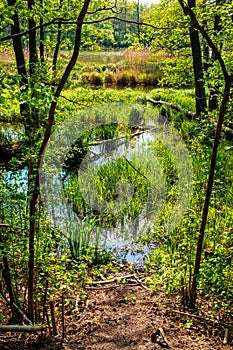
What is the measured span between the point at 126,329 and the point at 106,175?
3.12 meters

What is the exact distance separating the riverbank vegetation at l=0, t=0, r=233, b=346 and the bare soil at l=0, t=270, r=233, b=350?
0.12m

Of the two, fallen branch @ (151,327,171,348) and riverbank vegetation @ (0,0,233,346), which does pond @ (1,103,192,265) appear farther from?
fallen branch @ (151,327,171,348)

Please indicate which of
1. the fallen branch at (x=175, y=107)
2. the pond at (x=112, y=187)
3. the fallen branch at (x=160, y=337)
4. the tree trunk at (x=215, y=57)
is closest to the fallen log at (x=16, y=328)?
the fallen branch at (x=160, y=337)

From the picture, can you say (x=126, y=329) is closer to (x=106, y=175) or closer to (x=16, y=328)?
(x=16, y=328)

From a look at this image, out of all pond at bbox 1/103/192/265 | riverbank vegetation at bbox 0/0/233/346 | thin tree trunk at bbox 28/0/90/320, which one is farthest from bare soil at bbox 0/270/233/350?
pond at bbox 1/103/192/265

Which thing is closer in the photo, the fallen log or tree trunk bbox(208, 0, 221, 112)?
the fallen log

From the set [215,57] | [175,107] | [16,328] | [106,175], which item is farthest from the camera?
[175,107]

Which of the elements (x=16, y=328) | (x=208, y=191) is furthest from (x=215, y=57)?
(x=16, y=328)

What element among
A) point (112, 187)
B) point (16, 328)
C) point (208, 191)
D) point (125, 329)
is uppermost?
point (208, 191)

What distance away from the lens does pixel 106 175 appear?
210 inches

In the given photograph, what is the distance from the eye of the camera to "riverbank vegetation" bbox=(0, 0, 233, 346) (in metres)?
2.10

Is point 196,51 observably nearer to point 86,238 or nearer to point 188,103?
point 188,103

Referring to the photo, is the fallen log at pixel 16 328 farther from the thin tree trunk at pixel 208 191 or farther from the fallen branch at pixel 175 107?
the fallen branch at pixel 175 107

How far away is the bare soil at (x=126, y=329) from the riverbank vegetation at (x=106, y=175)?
0.12 metres
